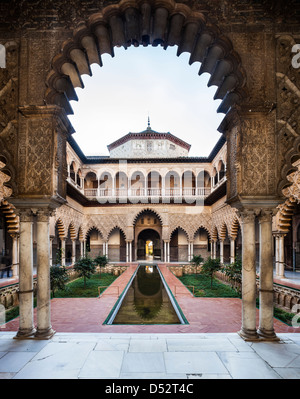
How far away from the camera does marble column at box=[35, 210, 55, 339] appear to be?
4.81m

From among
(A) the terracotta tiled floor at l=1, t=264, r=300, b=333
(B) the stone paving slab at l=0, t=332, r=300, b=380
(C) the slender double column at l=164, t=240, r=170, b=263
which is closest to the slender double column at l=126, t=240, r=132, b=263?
(C) the slender double column at l=164, t=240, r=170, b=263

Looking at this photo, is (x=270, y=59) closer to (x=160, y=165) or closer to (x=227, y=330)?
(x=227, y=330)

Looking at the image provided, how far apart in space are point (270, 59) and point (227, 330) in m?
5.84

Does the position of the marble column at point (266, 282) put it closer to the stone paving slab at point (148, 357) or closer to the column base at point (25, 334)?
the stone paving slab at point (148, 357)

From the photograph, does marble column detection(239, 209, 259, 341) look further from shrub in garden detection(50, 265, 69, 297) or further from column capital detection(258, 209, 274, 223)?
shrub in garden detection(50, 265, 69, 297)

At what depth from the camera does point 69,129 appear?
18.8 feet

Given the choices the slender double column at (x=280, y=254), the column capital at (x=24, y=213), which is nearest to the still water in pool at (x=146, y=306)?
the column capital at (x=24, y=213)

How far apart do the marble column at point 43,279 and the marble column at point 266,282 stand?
12.1ft

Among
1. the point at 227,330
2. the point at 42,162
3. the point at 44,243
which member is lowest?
the point at 227,330

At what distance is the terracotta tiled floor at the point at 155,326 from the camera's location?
6.59 metres

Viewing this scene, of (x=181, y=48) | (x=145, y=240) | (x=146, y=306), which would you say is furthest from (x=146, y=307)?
(x=145, y=240)

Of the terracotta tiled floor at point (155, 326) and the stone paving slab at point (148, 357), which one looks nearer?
the stone paving slab at point (148, 357)

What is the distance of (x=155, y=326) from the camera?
6746 millimetres
